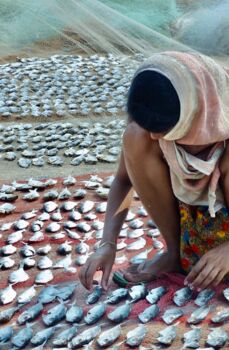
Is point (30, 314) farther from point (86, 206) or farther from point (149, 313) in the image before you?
point (86, 206)

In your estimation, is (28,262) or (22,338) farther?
(28,262)

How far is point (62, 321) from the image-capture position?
2311 millimetres

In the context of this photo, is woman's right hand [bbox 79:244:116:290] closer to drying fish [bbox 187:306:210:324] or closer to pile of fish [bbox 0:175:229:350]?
pile of fish [bbox 0:175:229:350]

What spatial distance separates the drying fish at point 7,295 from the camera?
2502mm

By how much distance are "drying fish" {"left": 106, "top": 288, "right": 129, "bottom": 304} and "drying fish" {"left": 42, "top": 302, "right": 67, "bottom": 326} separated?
0.17 metres

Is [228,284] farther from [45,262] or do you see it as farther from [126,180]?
[45,262]

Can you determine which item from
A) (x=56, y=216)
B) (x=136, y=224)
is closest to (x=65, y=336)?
(x=136, y=224)

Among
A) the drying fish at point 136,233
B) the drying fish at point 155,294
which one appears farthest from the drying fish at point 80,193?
the drying fish at point 155,294

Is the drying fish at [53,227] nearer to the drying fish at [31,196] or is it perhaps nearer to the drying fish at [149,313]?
the drying fish at [31,196]

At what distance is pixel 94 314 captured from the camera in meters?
2.28

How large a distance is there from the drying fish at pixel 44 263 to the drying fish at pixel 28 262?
26 millimetres

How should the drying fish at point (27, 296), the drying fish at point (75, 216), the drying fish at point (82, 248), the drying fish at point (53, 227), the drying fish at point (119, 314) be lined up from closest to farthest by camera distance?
the drying fish at point (119, 314) → the drying fish at point (27, 296) → the drying fish at point (82, 248) → the drying fish at point (53, 227) → the drying fish at point (75, 216)

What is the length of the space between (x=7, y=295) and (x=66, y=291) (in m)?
0.24

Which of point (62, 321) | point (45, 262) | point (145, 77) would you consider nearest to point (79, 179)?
point (45, 262)
